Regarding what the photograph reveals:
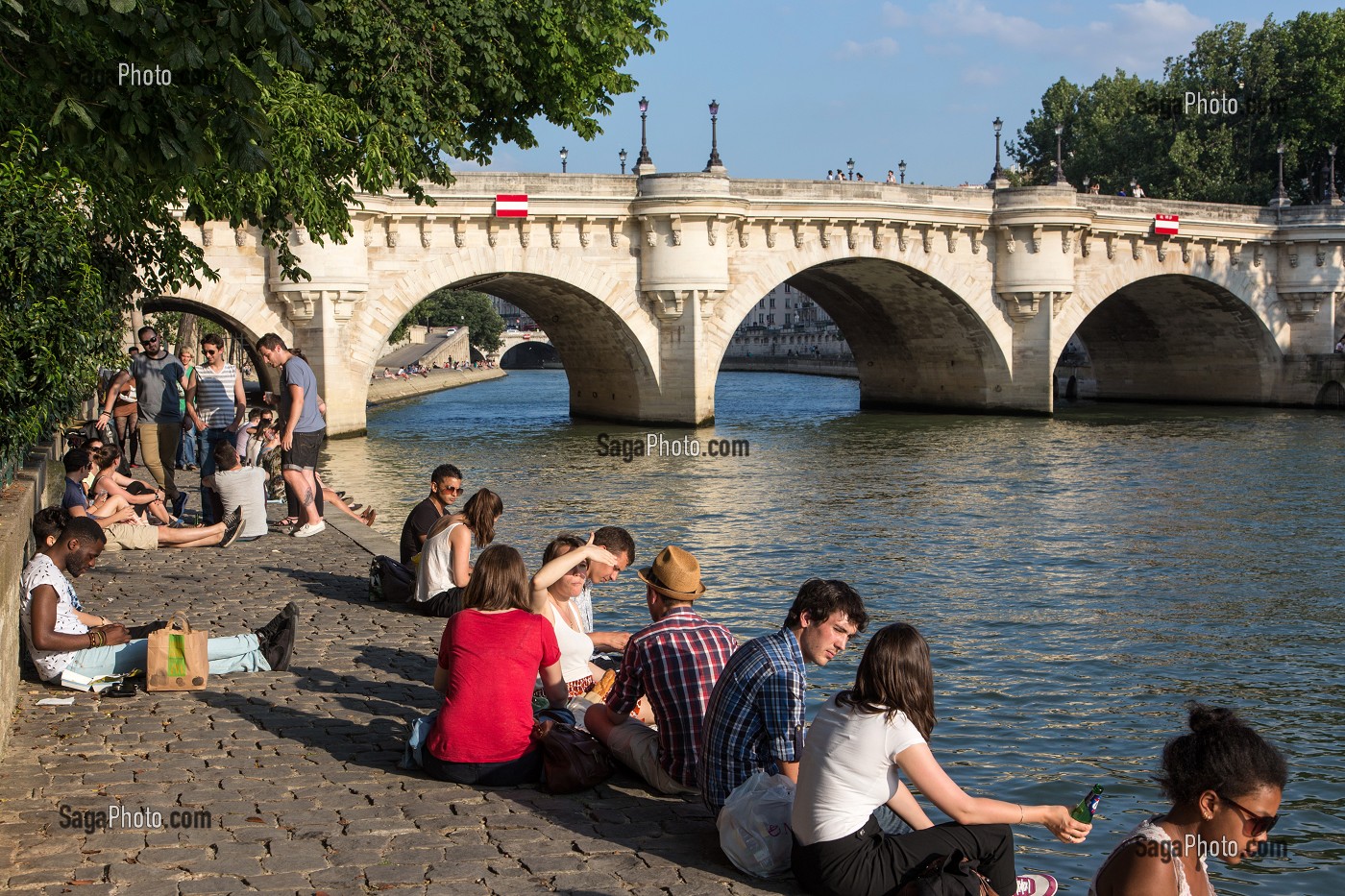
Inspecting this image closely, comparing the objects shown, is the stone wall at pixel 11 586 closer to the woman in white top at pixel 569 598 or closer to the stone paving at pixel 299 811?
the stone paving at pixel 299 811

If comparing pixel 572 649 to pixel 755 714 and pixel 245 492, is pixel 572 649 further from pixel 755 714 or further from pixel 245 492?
pixel 245 492

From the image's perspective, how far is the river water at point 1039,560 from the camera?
857 centimetres

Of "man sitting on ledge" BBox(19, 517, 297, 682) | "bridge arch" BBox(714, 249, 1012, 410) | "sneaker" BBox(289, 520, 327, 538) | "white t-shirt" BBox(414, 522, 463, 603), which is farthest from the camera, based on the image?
"bridge arch" BBox(714, 249, 1012, 410)

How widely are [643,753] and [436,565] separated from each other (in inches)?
160

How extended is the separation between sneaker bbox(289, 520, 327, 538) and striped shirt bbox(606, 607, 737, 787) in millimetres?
8483

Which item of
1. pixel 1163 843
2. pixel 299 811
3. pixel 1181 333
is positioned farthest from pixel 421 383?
pixel 1163 843

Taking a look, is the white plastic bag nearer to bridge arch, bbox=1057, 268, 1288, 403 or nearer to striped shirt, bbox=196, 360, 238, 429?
striped shirt, bbox=196, 360, 238, 429

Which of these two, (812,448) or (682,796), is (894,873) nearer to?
(682,796)

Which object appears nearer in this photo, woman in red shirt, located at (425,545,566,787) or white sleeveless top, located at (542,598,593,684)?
woman in red shirt, located at (425,545,566,787)

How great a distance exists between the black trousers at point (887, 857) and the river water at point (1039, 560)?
5.45 ft

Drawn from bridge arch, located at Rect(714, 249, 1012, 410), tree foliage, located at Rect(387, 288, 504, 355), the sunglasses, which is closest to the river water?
the sunglasses

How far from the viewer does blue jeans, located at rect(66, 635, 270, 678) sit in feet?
25.9

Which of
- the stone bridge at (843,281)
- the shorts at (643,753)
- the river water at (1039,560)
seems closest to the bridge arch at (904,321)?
the stone bridge at (843,281)

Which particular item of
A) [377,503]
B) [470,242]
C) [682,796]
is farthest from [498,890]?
[470,242]
